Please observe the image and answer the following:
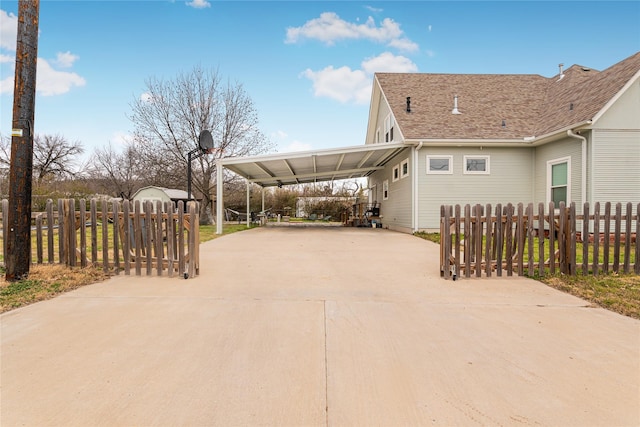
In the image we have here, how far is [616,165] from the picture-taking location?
940 centimetres

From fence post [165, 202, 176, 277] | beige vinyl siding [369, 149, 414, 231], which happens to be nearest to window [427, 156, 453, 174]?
beige vinyl siding [369, 149, 414, 231]

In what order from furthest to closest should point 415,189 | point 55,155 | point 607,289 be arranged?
1. point 55,155
2. point 415,189
3. point 607,289

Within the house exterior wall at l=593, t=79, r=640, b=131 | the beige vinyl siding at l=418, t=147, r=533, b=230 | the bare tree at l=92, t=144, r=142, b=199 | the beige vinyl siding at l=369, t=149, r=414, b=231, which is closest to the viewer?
the house exterior wall at l=593, t=79, r=640, b=131

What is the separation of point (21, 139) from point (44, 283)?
2.11 metres

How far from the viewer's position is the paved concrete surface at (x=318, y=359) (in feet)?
6.04

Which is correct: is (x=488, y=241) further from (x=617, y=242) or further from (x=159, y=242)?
(x=159, y=242)

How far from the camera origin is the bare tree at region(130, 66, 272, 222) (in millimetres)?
19484

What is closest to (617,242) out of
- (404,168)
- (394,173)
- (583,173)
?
(583,173)

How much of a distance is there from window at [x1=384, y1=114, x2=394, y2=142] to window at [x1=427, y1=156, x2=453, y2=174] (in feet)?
11.3

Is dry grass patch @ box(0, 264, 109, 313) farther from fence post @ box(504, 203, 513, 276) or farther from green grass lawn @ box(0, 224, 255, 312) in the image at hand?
fence post @ box(504, 203, 513, 276)

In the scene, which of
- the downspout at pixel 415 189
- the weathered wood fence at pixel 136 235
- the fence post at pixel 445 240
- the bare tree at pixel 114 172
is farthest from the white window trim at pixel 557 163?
the bare tree at pixel 114 172

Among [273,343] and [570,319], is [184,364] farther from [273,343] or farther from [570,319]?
[570,319]

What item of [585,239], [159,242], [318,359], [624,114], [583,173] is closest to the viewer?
[318,359]

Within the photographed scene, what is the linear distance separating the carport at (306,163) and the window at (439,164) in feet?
3.90
